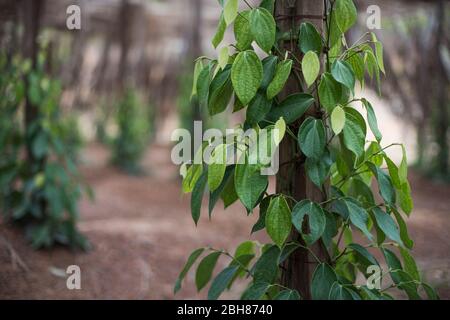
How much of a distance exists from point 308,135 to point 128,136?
4.51 meters

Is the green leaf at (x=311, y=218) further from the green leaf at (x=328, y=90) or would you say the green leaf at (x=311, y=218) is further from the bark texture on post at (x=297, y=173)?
the green leaf at (x=328, y=90)

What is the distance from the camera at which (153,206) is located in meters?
3.80

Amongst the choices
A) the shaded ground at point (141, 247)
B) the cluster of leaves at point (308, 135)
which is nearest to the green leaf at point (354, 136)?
the cluster of leaves at point (308, 135)

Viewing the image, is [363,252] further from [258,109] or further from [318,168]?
[258,109]

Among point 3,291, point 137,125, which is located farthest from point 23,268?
point 137,125

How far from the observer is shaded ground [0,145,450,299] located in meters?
1.88

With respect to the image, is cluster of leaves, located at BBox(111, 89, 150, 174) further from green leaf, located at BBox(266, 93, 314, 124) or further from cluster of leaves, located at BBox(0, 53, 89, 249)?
green leaf, located at BBox(266, 93, 314, 124)

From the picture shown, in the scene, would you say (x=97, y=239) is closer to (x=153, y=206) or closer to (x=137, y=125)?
(x=153, y=206)

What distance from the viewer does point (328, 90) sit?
940 mm

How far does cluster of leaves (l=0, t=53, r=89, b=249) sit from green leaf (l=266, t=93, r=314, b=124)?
1.43 meters

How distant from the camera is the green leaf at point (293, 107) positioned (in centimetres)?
96

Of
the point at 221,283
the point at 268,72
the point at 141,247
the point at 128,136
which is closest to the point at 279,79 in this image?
the point at 268,72

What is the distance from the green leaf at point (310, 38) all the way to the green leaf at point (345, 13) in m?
0.05

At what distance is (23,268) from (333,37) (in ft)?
5.31
